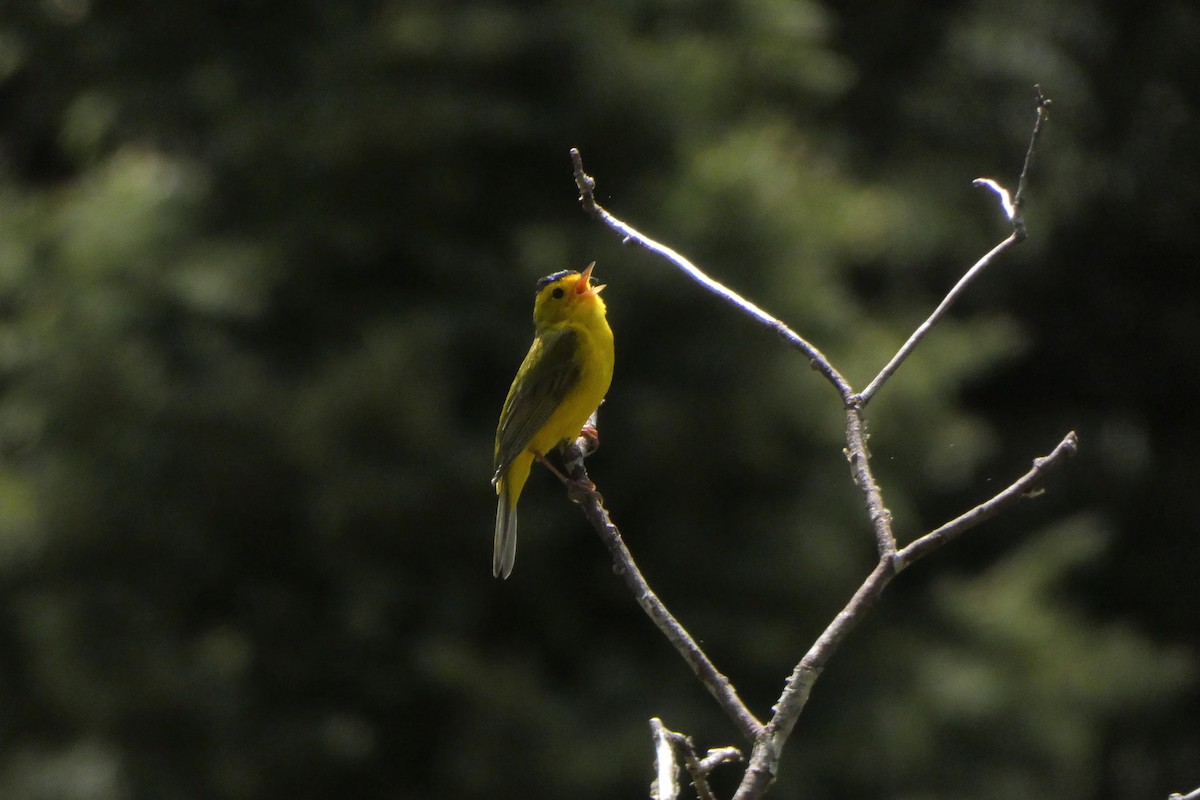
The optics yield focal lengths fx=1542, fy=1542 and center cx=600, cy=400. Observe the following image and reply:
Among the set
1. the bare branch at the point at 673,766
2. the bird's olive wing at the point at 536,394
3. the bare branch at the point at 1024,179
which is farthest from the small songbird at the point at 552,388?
the bare branch at the point at 673,766

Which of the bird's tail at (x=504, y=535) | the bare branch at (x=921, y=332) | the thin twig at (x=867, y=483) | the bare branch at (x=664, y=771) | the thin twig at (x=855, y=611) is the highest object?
the bird's tail at (x=504, y=535)

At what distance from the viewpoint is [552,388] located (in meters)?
5.01

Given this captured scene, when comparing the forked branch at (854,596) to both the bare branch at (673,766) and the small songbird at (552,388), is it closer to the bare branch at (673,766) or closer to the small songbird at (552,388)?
the bare branch at (673,766)

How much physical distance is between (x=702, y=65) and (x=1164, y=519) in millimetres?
7480

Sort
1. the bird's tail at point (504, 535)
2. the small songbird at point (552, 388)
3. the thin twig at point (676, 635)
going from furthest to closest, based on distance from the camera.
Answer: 1. the bird's tail at point (504, 535)
2. the small songbird at point (552, 388)
3. the thin twig at point (676, 635)

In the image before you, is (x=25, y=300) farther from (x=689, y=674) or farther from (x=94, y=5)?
(x=689, y=674)

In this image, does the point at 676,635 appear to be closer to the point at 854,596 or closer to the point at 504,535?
the point at 854,596

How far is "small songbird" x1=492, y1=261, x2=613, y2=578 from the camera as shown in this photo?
493 centimetres

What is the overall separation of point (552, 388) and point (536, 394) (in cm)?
6

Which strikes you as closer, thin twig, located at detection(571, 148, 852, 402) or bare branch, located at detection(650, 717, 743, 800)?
bare branch, located at detection(650, 717, 743, 800)

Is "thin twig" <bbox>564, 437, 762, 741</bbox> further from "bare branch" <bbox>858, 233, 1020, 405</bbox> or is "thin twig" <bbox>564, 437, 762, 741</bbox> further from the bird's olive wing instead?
the bird's olive wing

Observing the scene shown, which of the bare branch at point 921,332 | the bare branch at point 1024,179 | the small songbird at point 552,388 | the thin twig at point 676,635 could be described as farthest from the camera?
the small songbird at point 552,388

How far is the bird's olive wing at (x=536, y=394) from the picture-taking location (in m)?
4.95

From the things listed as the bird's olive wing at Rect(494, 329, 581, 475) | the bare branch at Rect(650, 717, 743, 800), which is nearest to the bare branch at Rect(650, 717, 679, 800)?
the bare branch at Rect(650, 717, 743, 800)
